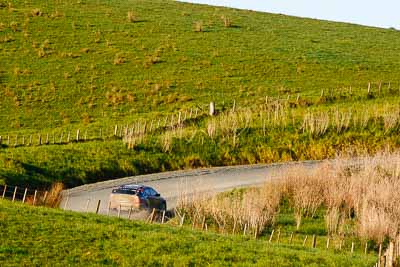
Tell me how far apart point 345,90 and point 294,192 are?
25531 millimetres

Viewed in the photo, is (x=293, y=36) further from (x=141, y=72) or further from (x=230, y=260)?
(x=230, y=260)

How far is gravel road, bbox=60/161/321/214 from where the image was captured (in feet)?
131

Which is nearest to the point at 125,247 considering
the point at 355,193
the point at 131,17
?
the point at 355,193

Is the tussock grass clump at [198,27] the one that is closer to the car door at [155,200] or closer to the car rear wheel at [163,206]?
the car rear wheel at [163,206]

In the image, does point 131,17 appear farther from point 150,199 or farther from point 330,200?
point 330,200

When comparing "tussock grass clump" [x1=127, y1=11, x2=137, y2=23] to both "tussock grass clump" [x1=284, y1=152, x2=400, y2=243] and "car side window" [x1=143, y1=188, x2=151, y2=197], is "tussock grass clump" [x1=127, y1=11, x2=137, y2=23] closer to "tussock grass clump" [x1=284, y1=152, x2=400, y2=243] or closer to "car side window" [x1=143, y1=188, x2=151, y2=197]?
"tussock grass clump" [x1=284, y1=152, x2=400, y2=243]

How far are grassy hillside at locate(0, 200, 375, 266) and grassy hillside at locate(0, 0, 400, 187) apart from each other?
44.8 feet

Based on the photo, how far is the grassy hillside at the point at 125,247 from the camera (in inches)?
1016

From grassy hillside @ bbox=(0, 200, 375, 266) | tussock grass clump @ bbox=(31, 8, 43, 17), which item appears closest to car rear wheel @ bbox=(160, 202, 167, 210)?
grassy hillside @ bbox=(0, 200, 375, 266)

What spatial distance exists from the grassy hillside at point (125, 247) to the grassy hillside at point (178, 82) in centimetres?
1367

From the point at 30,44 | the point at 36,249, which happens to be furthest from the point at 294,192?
the point at 30,44

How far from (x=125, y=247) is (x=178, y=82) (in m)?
40.7

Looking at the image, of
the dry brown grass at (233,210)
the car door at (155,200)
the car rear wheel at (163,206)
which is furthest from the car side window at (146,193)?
the dry brown grass at (233,210)

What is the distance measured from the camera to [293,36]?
8594 centimetres
